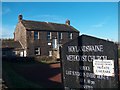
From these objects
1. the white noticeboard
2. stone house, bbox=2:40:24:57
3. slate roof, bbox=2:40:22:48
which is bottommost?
the white noticeboard

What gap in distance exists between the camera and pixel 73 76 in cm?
658

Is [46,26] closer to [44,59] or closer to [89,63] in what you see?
[44,59]

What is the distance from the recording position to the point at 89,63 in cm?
605

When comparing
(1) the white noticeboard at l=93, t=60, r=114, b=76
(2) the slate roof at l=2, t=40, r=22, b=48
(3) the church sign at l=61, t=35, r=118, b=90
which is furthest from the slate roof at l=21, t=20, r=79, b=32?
(1) the white noticeboard at l=93, t=60, r=114, b=76

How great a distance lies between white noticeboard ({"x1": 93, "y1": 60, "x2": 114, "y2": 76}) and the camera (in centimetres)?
545

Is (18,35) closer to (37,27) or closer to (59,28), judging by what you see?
(37,27)

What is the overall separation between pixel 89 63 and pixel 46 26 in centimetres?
3731

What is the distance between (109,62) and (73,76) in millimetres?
1430

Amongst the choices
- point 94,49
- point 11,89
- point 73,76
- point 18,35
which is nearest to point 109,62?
point 94,49

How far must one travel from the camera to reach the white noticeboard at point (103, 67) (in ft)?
17.9

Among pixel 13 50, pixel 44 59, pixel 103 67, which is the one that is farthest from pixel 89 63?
pixel 13 50

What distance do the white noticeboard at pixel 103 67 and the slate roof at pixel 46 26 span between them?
33.7m

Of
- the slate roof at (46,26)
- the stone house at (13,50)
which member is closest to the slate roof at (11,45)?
the stone house at (13,50)

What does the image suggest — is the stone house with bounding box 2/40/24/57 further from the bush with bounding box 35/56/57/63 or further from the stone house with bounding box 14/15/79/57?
the bush with bounding box 35/56/57/63
